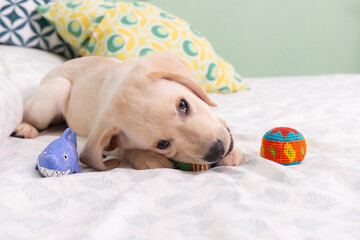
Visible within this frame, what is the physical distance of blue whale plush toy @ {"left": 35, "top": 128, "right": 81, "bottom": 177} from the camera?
1.09 m

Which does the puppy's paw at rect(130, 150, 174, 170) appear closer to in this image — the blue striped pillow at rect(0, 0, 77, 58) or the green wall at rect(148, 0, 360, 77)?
the blue striped pillow at rect(0, 0, 77, 58)

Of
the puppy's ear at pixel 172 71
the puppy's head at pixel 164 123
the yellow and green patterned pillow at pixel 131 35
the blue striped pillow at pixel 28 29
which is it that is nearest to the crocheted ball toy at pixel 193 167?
the puppy's head at pixel 164 123

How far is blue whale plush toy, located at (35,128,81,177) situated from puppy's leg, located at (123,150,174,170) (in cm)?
20

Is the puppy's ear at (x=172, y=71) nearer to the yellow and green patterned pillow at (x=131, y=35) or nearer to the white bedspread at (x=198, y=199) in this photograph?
the white bedspread at (x=198, y=199)

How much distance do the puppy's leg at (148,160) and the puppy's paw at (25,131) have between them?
0.68 metres

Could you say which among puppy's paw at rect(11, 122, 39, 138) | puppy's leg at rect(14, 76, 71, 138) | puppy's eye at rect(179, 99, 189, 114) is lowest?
puppy's paw at rect(11, 122, 39, 138)

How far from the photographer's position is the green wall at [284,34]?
4176 mm

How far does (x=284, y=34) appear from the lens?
4289 millimetres

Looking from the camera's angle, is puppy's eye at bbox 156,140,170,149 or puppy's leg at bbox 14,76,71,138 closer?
puppy's eye at bbox 156,140,170,149

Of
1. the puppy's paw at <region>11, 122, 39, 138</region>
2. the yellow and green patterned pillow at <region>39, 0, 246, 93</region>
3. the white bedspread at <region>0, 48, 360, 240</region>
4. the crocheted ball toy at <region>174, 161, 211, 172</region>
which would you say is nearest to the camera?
the white bedspread at <region>0, 48, 360, 240</region>

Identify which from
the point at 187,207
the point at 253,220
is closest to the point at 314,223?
the point at 253,220

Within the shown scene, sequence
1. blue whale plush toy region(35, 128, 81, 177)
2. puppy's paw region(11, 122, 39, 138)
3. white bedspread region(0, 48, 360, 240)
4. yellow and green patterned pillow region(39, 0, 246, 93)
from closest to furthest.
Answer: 1. white bedspread region(0, 48, 360, 240)
2. blue whale plush toy region(35, 128, 81, 177)
3. puppy's paw region(11, 122, 39, 138)
4. yellow and green patterned pillow region(39, 0, 246, 93)

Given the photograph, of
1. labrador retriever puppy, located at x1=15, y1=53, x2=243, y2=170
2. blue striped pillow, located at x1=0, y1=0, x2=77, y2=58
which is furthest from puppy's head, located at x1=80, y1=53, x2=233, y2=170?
blue striped pillow, located at x1=0, y1=0, x2=77, y2=58

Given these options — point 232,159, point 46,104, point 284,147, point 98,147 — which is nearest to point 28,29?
point 46,104
